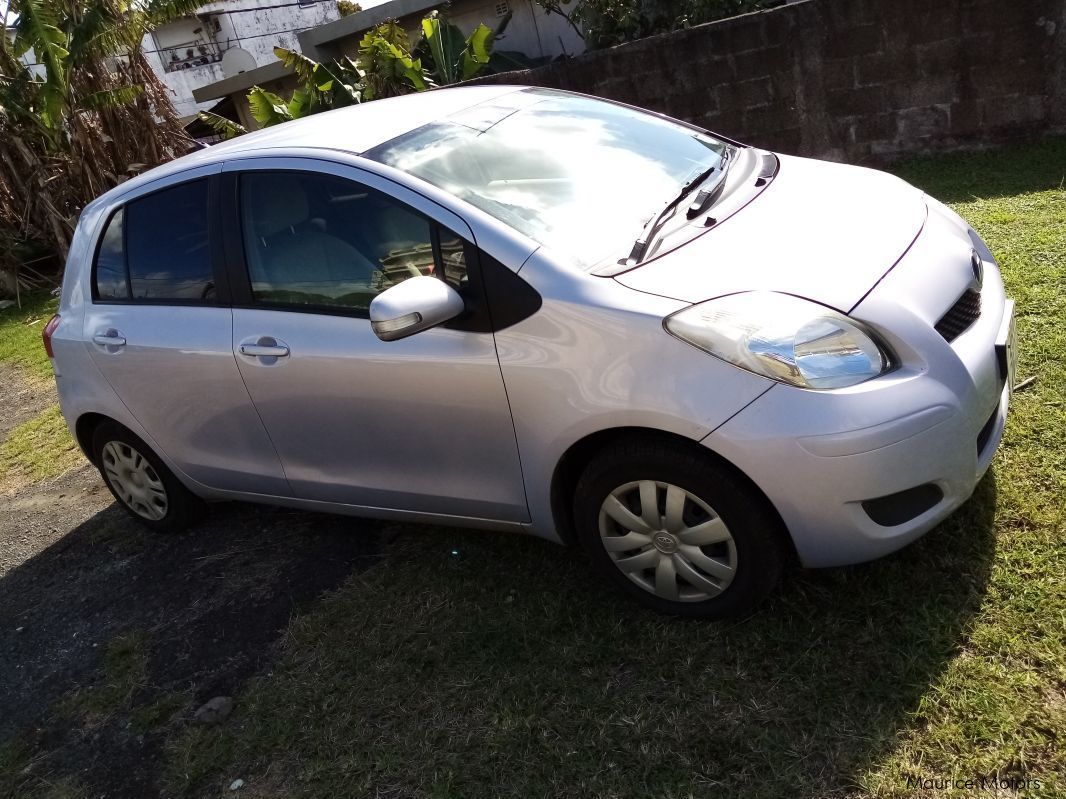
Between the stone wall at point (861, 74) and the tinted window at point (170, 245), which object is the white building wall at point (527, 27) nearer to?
the stone wall at point (861, 74)

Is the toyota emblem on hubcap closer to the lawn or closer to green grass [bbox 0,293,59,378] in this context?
the lawn

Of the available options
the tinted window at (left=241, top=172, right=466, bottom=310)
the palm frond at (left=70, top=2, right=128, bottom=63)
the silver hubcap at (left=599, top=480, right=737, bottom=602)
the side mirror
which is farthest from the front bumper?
the palm frond at (left=70, top=2, right=128, bottom=63)

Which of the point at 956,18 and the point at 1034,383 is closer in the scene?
the point at 1034,383

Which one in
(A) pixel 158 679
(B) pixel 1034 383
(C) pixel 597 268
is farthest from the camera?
(B) pixel 1034 383

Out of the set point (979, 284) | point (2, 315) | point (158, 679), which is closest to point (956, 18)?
point (979, 284)

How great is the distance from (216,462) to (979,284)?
10.3ft

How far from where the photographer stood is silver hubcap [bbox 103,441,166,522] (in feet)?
14.5

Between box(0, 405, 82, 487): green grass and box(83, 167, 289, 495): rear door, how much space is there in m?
2.46

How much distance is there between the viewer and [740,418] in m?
2.50

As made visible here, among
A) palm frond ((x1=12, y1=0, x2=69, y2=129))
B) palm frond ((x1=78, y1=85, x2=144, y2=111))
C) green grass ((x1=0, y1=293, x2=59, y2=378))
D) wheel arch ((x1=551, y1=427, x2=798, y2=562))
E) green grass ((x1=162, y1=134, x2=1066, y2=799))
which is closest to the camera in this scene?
green grass ((x1=162, y1=134, x2=1066, y2=799))

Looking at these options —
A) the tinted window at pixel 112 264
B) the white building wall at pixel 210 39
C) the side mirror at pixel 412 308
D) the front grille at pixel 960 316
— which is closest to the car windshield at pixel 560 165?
the side mirror at pixel 412 308

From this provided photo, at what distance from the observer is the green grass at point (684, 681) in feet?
7.84

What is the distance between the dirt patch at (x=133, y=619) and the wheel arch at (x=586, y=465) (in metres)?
1.14

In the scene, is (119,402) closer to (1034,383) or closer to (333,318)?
(333,318)
